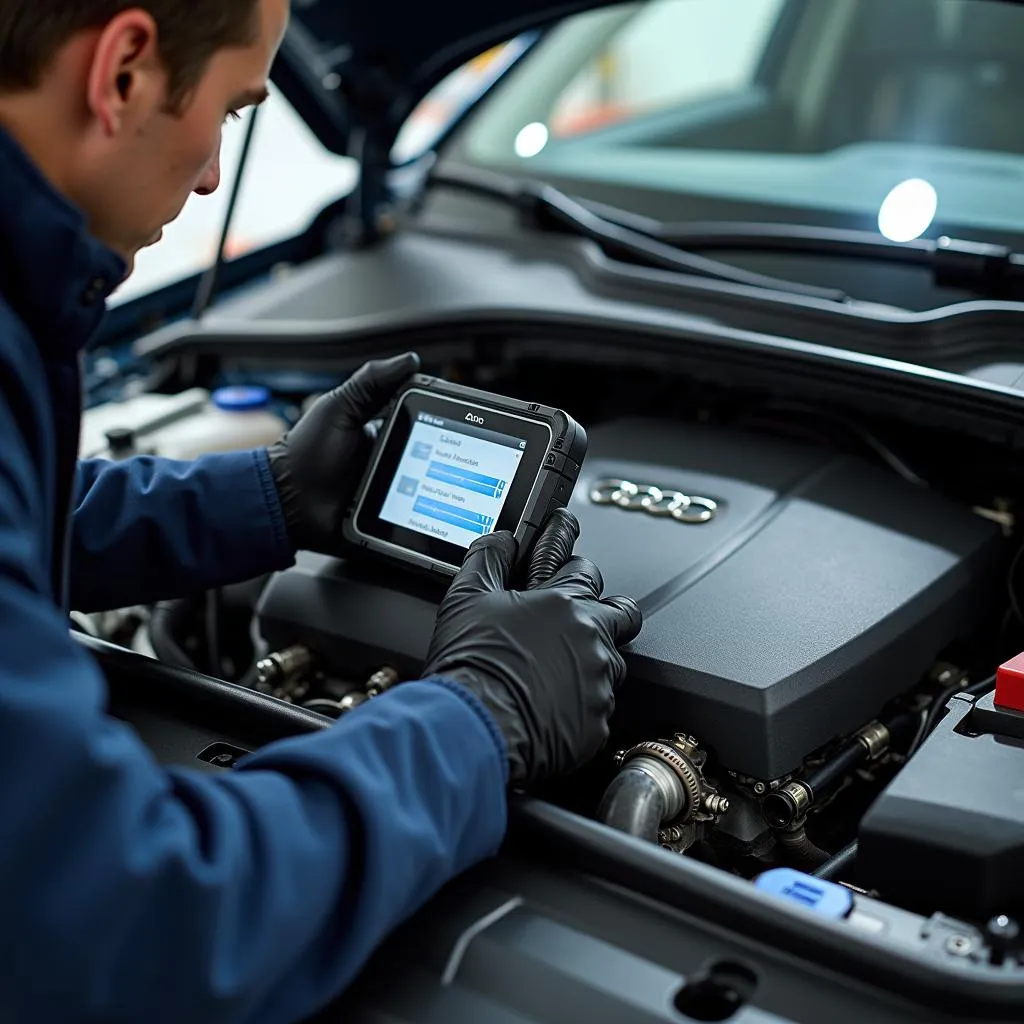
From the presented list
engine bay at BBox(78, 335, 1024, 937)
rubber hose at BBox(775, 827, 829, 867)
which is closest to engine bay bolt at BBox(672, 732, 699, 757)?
engine bay at BBox(78, 335, 1024, 937)

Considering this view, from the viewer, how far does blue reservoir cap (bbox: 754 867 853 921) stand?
0.82 metres

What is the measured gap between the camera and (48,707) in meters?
0.67

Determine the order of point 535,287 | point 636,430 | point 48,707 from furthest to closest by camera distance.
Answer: point 535,287, point 636,430, point 48,707

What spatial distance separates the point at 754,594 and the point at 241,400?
787 mm

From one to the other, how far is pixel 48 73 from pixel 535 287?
0.88 meters

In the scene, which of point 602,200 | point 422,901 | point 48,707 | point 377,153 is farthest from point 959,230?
point 48,707

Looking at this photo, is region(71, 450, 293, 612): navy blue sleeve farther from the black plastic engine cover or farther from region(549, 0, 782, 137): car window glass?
region(549, 0, 782, 137): car window glass

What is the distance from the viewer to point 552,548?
3.45ft

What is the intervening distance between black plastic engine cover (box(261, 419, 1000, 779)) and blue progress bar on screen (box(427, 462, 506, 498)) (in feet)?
0.34

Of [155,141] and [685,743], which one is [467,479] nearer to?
[685,743]

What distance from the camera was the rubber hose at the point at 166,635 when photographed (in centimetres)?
134

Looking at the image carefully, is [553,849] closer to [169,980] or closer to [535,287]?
[169,980]

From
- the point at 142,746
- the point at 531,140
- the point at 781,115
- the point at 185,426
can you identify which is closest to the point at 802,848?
the point at 142,746

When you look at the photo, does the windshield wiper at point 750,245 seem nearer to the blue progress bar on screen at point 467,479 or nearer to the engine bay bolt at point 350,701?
the blue progress bar on screen at point 467,479
